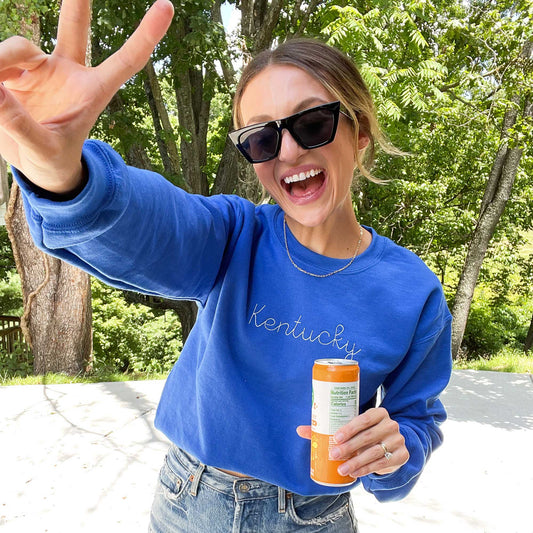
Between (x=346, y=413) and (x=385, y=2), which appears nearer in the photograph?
(x=346, y=413)

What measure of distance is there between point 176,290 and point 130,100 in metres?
8.77

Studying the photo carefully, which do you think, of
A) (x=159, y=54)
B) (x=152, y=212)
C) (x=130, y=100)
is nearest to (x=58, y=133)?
(x=152, y=212)

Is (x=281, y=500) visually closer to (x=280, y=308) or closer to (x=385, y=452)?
(x=385, y=452)

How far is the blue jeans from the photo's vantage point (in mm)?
1192

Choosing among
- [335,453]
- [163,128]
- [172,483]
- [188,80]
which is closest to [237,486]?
[172,483]

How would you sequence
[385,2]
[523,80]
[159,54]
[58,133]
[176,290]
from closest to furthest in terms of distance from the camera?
1. [58,133]
2. [176,290]
3. [523,80]
4. [385,2]
5. [159,54]

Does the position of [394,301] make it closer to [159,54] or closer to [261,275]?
[261,275]

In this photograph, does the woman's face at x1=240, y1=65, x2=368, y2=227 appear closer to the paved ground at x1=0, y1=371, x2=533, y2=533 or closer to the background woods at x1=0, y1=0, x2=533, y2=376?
the paved ground at x1=0, y1=371, x2=533, y2=533

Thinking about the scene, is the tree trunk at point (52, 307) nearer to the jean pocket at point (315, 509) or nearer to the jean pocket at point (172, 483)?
the jean pocket at point (172, 483)

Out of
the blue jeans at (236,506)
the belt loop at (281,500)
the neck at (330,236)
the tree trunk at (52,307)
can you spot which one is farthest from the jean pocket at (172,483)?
the tree trunk at (52,307)

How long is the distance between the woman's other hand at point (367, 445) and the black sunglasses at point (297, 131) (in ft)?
2.04

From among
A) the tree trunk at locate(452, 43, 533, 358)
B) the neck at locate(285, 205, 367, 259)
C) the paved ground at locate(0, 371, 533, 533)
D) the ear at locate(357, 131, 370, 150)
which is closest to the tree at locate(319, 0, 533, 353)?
the tree trunk at locate(452, 43, 533, 358)

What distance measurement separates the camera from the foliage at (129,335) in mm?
15445

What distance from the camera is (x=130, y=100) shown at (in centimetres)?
918
